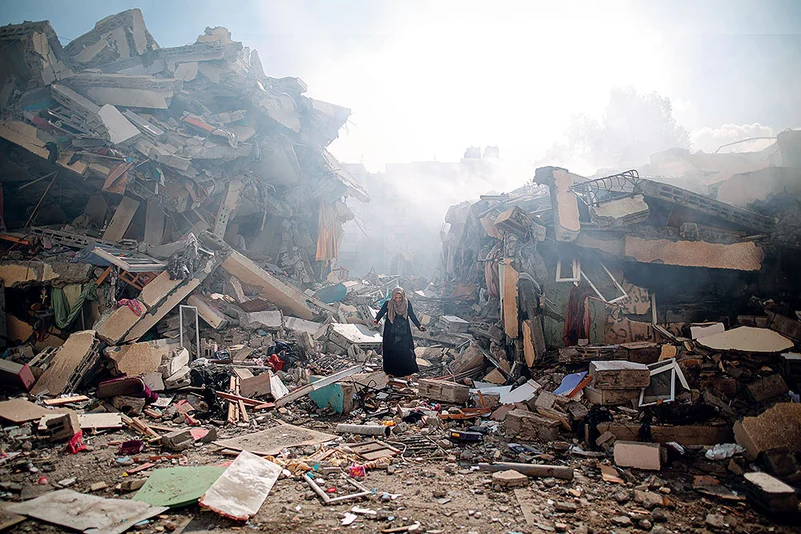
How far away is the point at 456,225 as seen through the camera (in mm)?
17984

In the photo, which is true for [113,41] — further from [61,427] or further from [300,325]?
[61,427]

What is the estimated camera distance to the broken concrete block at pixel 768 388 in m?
5.04

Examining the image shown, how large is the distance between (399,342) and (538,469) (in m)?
3.35

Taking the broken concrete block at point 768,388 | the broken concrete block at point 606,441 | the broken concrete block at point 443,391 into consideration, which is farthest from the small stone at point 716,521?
the broken concrete block at point 443,391

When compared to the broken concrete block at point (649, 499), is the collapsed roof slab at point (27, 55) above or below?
above

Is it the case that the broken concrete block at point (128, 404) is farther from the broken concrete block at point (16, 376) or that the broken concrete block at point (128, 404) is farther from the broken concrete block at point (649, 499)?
the broken concrete block at point (649, 499)

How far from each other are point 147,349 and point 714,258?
915 centimetres

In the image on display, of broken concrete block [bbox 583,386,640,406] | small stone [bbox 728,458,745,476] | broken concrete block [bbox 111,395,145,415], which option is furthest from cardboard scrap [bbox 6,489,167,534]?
small stone [bbox 728,458,745,476]

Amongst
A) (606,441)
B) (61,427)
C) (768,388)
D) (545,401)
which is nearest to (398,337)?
(545,401)

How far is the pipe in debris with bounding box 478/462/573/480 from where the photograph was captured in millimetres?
3984

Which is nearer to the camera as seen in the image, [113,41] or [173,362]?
[173,362]

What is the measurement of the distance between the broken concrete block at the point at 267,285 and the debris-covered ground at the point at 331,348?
8 centimetres

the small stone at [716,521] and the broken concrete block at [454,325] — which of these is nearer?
the small stone at [716,521]

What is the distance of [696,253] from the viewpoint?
6930 millimetres
